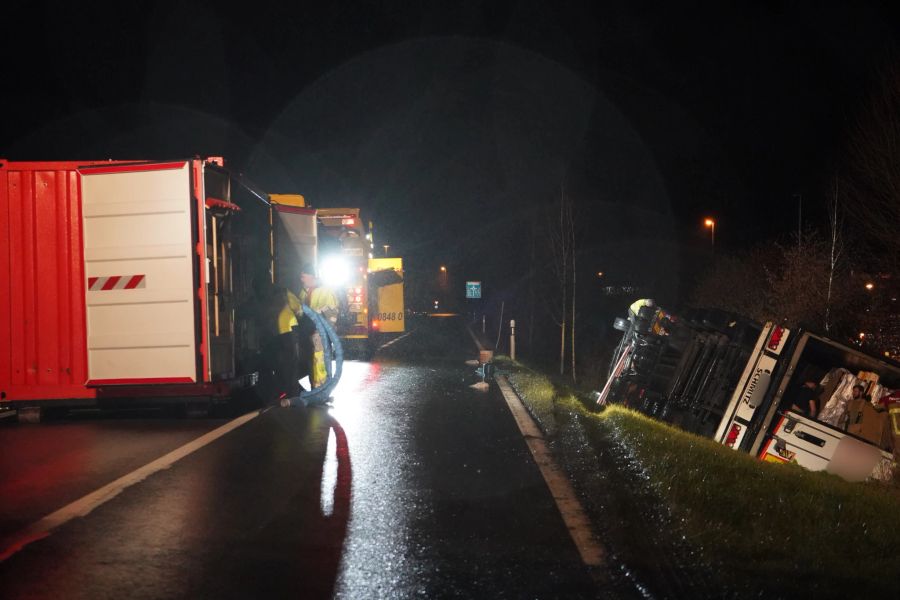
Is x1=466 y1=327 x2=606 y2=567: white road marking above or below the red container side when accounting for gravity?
below

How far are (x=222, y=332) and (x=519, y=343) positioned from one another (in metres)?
29.7

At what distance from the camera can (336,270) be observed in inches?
778

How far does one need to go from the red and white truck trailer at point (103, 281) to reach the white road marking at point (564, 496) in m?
3.89

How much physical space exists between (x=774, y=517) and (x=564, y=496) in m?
1.50

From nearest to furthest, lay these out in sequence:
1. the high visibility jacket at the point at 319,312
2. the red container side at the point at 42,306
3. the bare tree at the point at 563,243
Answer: the red container side at the point at 42,306
the high visibility jacket at the point at 319,312
the bare tree at the point at 563,243

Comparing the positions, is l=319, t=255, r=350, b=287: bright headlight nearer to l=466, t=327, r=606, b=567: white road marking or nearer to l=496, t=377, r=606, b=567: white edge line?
l=466, t=327, r=606, b=567: white road marking

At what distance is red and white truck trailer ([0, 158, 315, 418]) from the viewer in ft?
28.9

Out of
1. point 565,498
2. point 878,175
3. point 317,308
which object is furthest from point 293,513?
point 878,175

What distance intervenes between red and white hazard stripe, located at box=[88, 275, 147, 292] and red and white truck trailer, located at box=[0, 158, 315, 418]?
12 millimetres

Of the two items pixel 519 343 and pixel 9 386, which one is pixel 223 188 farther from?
pixel 519 343

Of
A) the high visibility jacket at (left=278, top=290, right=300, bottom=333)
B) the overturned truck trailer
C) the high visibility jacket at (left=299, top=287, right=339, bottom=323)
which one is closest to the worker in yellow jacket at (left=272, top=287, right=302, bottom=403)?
the high visibility jacket at (left=278, top=290, right=300, bottom=333)

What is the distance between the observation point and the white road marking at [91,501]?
478 centimetres

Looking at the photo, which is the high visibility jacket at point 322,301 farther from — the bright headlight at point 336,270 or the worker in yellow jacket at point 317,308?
the bright headlight at point 336,270

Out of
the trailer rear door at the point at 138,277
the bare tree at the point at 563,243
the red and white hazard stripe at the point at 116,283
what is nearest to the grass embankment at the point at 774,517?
the trailer rear door at the point at 138,277
